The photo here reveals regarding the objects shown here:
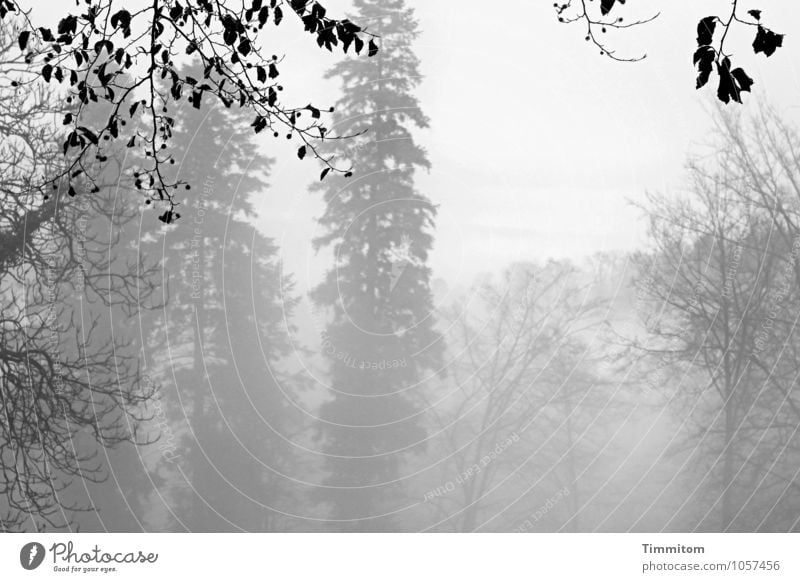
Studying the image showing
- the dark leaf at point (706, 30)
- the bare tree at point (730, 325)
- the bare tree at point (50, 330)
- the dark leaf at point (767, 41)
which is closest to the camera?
the dark leaf at point (767, 41)

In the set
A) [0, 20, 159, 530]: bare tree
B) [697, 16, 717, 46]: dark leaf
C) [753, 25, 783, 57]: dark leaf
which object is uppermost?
[0, 20, 159, 530]: bare tree

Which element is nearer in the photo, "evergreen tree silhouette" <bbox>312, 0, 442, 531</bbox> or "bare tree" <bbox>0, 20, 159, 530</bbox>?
"bare tree" <bbox>0, 20, 159, 530</bbox>

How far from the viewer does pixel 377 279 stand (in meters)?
12.0

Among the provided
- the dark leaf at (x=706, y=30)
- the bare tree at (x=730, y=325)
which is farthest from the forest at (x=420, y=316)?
the dark leaf at (x=706, y=30)

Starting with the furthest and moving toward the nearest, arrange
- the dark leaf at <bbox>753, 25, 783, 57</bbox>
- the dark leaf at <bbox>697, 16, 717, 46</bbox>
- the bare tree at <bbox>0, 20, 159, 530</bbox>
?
the bare tree at <bbox>0, 20, 159, 530</bbox> < the dark leaf at <bbox>697, 16, 717, 46</bbox> < the dark leaf at <bbox>753, 25, 783, 57</bbox>

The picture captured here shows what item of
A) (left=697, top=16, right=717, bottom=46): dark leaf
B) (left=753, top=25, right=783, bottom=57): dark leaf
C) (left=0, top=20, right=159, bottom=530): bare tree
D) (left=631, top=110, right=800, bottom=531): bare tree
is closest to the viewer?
(left=753, top=25, right=783, bottom=57): dark leaf

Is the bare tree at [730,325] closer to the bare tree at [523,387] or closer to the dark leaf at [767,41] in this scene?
the bare tree at [523,387]

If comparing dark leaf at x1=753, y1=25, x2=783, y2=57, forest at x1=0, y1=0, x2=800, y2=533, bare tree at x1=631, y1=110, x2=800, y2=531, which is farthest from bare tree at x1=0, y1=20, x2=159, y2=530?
dark leaf at x1=753, y1=25, x2=783, y2=57

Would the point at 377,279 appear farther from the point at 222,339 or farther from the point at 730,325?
the point at 730,325

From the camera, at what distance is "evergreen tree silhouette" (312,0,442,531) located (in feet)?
38.5

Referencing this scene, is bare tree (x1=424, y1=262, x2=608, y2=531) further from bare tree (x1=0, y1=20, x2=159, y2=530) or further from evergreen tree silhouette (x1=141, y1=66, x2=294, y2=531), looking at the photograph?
bare tree (x1=0, y1=20, x2=159, y2=530)

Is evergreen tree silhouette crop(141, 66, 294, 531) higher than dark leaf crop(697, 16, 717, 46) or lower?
higher

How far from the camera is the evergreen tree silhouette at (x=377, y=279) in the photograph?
38.5 ft
